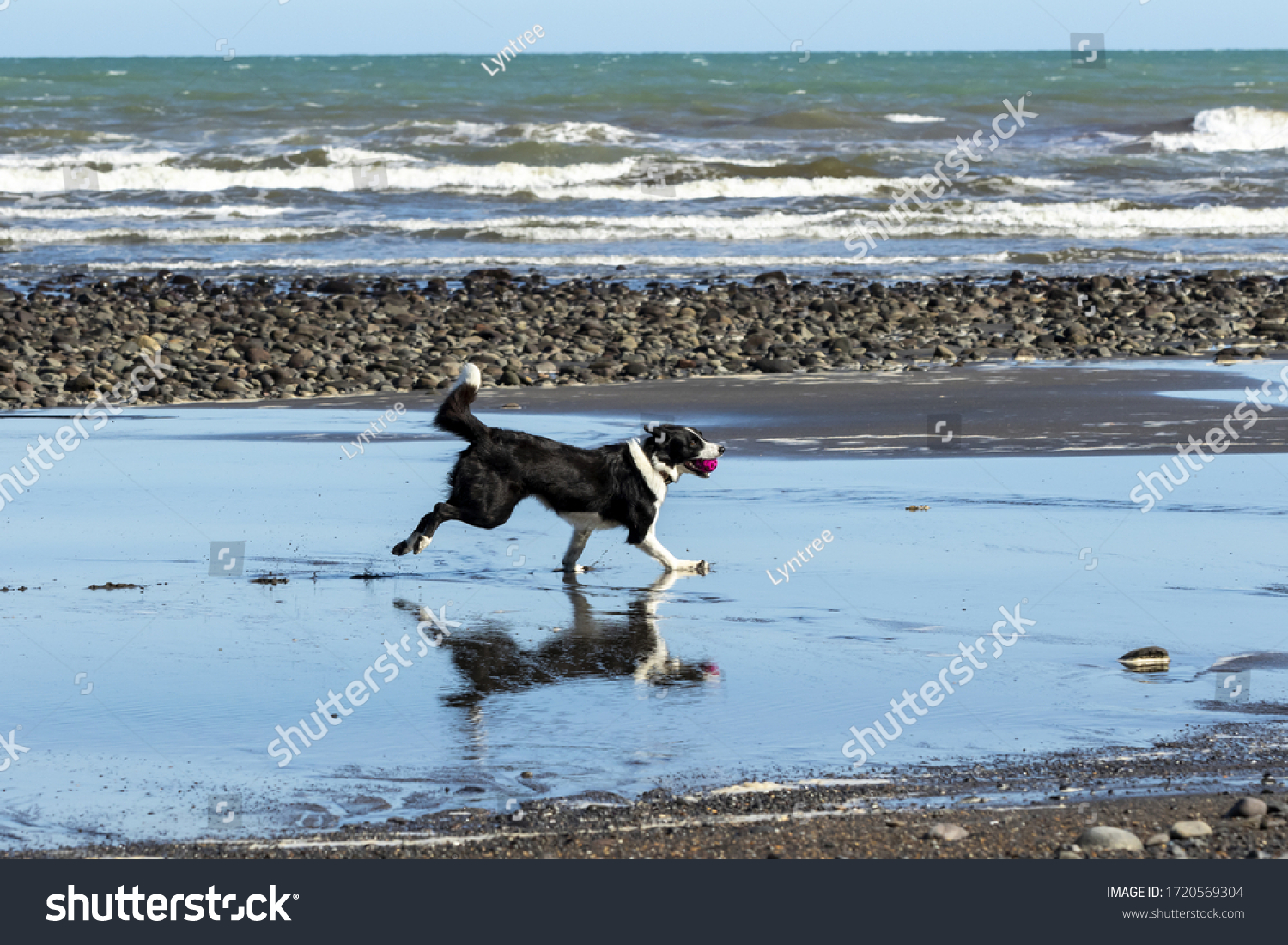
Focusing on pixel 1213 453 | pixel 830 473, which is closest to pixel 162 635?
pixel 830 473

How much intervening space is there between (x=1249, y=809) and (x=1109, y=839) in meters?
0.42

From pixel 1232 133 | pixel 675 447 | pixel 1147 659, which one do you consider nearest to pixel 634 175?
pixel 1232 133

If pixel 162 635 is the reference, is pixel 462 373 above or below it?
above

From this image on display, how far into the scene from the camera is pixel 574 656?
5617 millimetres

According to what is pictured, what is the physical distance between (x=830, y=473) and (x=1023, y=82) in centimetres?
5130

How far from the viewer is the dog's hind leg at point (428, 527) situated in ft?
23.3

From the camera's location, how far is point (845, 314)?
16.9 m

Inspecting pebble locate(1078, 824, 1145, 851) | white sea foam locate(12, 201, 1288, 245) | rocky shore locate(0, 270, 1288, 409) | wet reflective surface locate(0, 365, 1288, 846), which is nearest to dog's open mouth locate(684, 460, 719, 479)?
wet reflective surface locate(0, 365, 1288, 846)

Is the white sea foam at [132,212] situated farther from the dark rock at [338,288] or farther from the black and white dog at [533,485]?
the black and white dog at [533,485]

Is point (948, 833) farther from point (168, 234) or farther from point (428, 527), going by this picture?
point (168, 234)

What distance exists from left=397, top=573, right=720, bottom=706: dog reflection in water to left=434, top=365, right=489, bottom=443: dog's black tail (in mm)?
1108

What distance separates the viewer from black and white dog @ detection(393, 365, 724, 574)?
23.5 ft

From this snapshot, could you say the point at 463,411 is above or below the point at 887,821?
above
